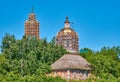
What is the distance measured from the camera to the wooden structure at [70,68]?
9119 centimetres

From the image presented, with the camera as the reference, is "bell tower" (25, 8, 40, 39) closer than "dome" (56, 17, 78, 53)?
No

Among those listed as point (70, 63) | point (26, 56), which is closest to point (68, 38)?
point (70, 63)

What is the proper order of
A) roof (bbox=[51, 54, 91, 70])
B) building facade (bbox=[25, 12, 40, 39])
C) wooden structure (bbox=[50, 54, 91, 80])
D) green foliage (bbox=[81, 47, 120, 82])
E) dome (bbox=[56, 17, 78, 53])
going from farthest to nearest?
building facade (bbox=[25, 12, 40, 39])
dome (bbox=[56, 17, 78, 53])
roof (bbox=[51, 54, 91, 70])
wooden structure (bbox=[50, 54, 91, 80])
green foliage (bbox=[81, 47, 120, 82])

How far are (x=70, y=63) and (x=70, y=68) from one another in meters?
1.79

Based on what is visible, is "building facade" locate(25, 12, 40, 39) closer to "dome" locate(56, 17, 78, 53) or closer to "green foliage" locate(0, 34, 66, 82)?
"dome" locate(56, 17, 78, 53)

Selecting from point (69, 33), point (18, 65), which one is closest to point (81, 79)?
point (18, 65)

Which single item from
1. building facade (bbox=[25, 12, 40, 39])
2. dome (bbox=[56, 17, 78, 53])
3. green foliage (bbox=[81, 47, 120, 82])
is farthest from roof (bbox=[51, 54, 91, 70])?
building facade (bbox=[25, 12, 40, 39])

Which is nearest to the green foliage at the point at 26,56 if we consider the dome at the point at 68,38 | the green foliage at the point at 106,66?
the green foliage at the point at 106,66

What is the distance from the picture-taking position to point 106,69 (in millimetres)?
89438

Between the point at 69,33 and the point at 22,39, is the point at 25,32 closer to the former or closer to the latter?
the point at 69,33

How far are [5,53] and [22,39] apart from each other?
4054mm

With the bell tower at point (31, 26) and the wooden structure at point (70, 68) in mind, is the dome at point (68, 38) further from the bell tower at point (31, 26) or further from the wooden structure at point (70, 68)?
the wooden structure at point (70, 68)

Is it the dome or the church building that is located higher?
the dome

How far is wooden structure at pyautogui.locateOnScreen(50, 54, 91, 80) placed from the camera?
91188 mm
